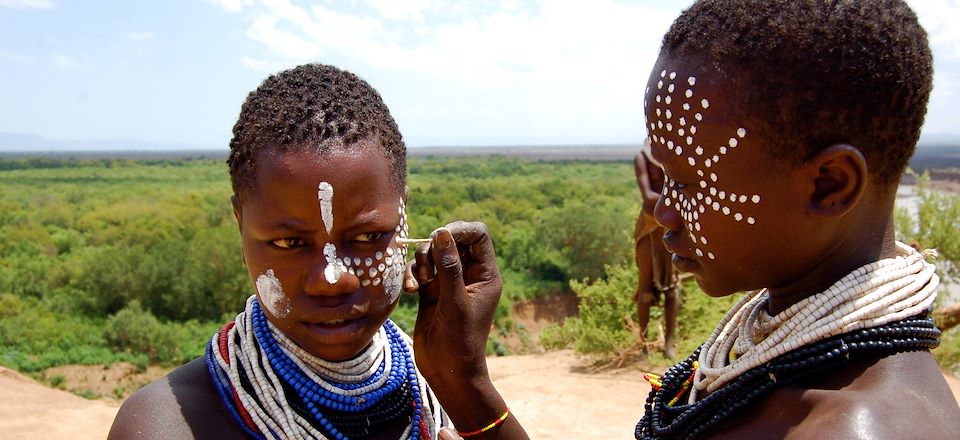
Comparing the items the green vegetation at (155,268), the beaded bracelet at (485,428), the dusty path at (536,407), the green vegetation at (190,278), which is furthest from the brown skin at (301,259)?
the green vegetation at (155,268)

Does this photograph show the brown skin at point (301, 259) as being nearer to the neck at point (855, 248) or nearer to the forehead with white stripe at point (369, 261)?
the forehead with white stripe at point (369, 261)

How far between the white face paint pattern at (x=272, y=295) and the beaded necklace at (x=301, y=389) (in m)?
0.13

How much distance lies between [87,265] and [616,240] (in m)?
15.2

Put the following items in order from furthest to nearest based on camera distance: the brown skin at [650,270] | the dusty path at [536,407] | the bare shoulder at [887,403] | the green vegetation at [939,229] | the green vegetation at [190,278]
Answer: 1. the green vegetation at [939,229]
2. the green vegetation at [190,278]
3. the brown skin at [650,270]
4. the dusty path at [536,407]
5. the bare shoulder at [887,403]

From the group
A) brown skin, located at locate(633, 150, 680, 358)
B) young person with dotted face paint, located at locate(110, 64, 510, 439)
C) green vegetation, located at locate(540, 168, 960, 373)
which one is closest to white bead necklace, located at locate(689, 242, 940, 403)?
young person with dotted face paint, located at locate(110, 64, 510, 439)

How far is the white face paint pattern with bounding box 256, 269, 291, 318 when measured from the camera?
195cm

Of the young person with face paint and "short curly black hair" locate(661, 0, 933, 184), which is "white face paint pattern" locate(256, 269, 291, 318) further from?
"short curly black hair" locate(661, 0, 933, 184)

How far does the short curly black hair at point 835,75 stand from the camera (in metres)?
1.29

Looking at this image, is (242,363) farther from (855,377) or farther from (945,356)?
(945,356)

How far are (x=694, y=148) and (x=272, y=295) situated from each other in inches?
47.4

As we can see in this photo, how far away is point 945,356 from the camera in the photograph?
871 cm

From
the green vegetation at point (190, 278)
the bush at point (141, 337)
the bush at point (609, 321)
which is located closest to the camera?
the bush at point (609, 321)

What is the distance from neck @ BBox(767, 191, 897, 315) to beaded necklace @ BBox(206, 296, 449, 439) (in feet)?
4.11

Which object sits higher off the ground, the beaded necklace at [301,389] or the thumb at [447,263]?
the thumb at [447,263]
